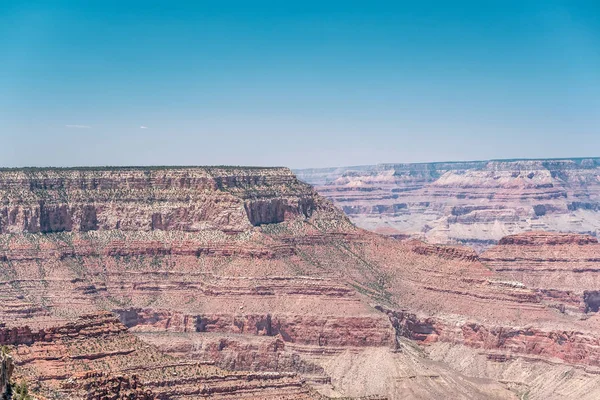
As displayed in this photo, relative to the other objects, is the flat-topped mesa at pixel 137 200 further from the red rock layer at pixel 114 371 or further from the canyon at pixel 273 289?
the red rock layer at pixel 114 371

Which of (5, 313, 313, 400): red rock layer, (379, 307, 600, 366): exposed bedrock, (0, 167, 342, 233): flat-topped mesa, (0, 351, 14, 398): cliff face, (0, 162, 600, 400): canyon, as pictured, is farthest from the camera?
(0, 167, 342, 233): flat-topped mesa

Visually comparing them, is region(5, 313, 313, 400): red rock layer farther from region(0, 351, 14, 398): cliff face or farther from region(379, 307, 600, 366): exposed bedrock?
region(379, 307, 600, 366): exposed bedrock

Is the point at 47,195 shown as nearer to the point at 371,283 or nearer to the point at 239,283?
the point at 239,283

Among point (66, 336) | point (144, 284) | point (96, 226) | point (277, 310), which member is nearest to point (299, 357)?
point (277, 310)

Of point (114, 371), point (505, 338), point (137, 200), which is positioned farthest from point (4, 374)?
point (137, 200)

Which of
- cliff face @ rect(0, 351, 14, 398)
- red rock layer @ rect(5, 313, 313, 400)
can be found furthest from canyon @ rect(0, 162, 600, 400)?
cliff face @ rect(0, 351, 14, 398)

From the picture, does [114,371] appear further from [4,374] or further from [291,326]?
[291,326]

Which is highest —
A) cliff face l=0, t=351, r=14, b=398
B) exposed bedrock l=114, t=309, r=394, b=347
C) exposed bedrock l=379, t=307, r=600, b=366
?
cliff face l=0, t=351, r=14, b=398
